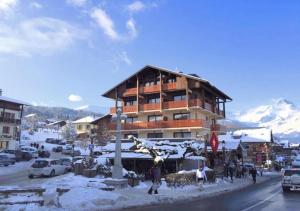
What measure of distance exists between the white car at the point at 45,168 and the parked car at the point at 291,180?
67.4 ft

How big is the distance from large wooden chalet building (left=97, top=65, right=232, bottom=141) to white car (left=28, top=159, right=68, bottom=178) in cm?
1923

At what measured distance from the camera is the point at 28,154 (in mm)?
56844

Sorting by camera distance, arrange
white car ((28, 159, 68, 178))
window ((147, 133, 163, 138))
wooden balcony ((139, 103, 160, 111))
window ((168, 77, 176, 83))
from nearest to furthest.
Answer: white car ((28, 159, 68, 178))
wooden balcony ((139, 103, 160, 111))
window ((168, 77, 176, 83))
window ((147, 133, 163, 138))

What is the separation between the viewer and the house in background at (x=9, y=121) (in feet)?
235

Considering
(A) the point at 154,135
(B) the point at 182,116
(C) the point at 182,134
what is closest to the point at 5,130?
(A) the point at 154,135

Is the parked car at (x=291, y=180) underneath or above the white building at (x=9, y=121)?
underneath

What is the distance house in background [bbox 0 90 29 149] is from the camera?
71562mm

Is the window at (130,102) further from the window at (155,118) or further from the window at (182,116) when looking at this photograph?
the window at (182,116)

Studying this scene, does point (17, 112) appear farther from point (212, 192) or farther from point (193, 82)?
point (212, 192)

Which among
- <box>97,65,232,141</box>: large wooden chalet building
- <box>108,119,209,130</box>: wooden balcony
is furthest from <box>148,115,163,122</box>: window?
<box>108,119,209,130</box>: wooden balcony

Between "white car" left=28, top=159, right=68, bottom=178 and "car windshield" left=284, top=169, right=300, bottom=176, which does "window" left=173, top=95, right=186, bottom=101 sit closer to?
"white car" left=28, top=159, right=68, bottom=178

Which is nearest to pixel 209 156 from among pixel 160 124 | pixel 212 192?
pixel 160 124

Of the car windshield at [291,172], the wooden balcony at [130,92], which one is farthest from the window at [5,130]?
the car windshield at [291,172]

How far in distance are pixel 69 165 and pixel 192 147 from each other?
13287 mm
